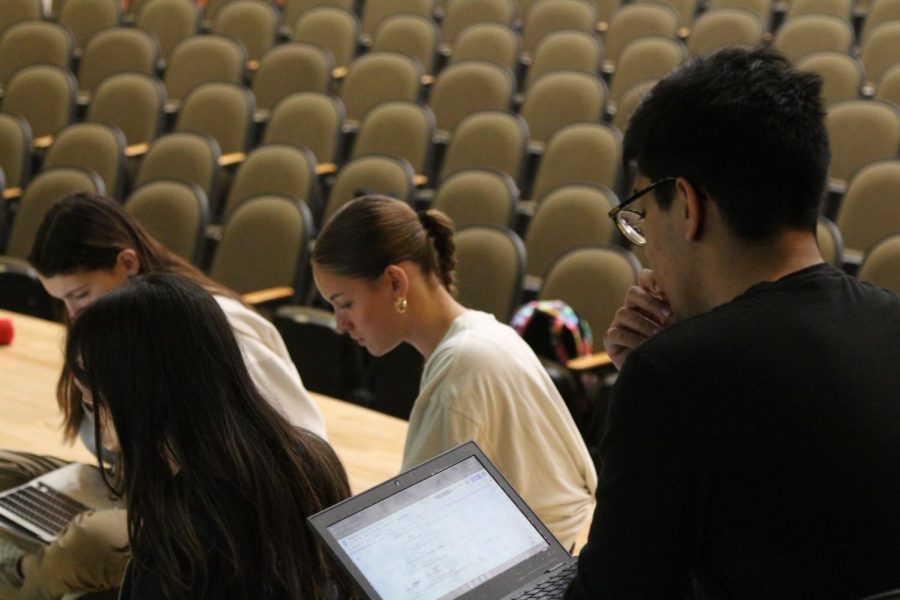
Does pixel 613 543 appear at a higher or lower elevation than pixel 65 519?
higher

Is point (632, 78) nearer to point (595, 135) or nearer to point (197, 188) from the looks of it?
point (595, 135)

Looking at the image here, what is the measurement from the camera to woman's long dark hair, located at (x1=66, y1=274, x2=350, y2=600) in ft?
4.52

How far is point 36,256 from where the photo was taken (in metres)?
2.48

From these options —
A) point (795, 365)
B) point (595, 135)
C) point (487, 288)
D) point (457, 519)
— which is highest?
point (795, 365)

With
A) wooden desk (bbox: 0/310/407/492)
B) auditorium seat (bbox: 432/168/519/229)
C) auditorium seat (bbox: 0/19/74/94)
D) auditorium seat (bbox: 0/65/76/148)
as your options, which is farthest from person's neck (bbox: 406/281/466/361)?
auditorium seat (bbox: 0/19/74/94)

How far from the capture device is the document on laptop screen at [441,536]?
1190 millimetres

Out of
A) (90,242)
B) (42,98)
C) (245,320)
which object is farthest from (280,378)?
(42,98)

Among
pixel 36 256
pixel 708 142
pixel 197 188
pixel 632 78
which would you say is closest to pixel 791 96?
pixel 708 142

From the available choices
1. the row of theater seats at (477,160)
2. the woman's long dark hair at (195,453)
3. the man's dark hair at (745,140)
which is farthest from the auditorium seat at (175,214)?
the man's dark hair at (745,140)

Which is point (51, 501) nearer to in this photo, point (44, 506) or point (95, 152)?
point (44, 506)

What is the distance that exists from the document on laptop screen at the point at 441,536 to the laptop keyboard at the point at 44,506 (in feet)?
3.06

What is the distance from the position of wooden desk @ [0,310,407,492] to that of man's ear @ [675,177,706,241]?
1437mm

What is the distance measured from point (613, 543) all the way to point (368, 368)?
2.74 m

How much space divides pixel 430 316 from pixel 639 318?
2.85 feet
